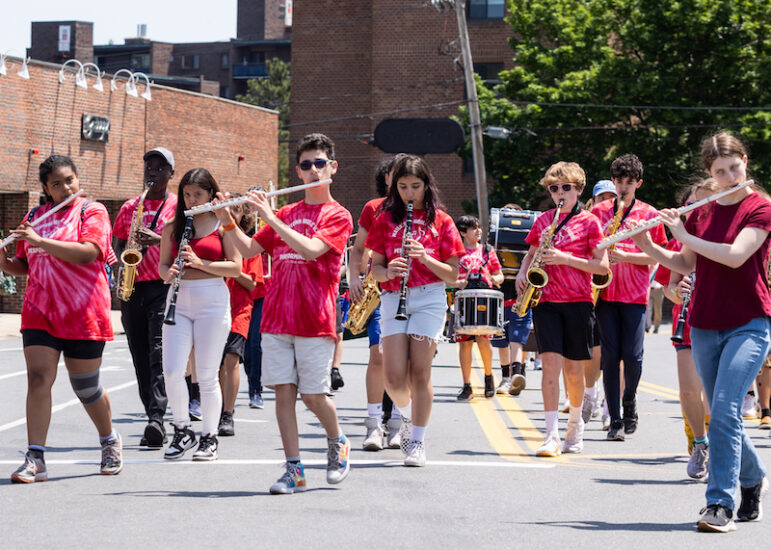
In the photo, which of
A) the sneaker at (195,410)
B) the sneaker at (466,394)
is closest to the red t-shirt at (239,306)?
the sneaker at (195,410)

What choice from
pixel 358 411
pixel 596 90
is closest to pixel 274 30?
pixel 596 90

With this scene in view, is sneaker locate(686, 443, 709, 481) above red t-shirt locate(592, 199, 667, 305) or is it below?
below

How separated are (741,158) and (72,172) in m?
4.09

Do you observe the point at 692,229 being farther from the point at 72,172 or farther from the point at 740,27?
the point at 740,27

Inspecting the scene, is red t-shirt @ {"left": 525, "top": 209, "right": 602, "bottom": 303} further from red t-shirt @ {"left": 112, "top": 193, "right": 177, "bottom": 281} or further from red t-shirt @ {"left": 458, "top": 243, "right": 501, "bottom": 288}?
red t-shirt @ {"left": 458, "top": 243, "right": 501, "bottom": 288}

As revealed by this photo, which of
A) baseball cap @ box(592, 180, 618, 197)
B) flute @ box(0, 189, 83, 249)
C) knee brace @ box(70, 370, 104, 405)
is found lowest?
knee brace @ box(70, 370, 104, 405)

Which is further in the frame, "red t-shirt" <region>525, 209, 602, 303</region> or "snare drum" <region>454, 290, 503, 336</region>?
"snare drum" <region>454, 290, 503, 336</region>

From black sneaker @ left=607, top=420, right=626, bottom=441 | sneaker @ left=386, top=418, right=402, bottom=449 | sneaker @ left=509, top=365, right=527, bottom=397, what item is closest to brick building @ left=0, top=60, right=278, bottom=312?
sneaker @ left=509, top=365, right=527, bottom=397

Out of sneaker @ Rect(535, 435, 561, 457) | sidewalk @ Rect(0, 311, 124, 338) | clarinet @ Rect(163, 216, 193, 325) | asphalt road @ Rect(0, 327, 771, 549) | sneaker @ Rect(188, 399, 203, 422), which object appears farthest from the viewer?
sidewalk @ Rect(0, 311, 124, 338)

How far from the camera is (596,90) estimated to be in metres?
43.6

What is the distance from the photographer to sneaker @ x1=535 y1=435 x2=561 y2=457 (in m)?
9.49

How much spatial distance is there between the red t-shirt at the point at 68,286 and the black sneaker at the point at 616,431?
4.41m

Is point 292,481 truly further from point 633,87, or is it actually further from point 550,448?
point 633,87

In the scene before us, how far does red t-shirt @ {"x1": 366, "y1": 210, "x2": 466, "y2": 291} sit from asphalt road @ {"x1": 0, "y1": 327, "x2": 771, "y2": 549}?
4.14 ft
